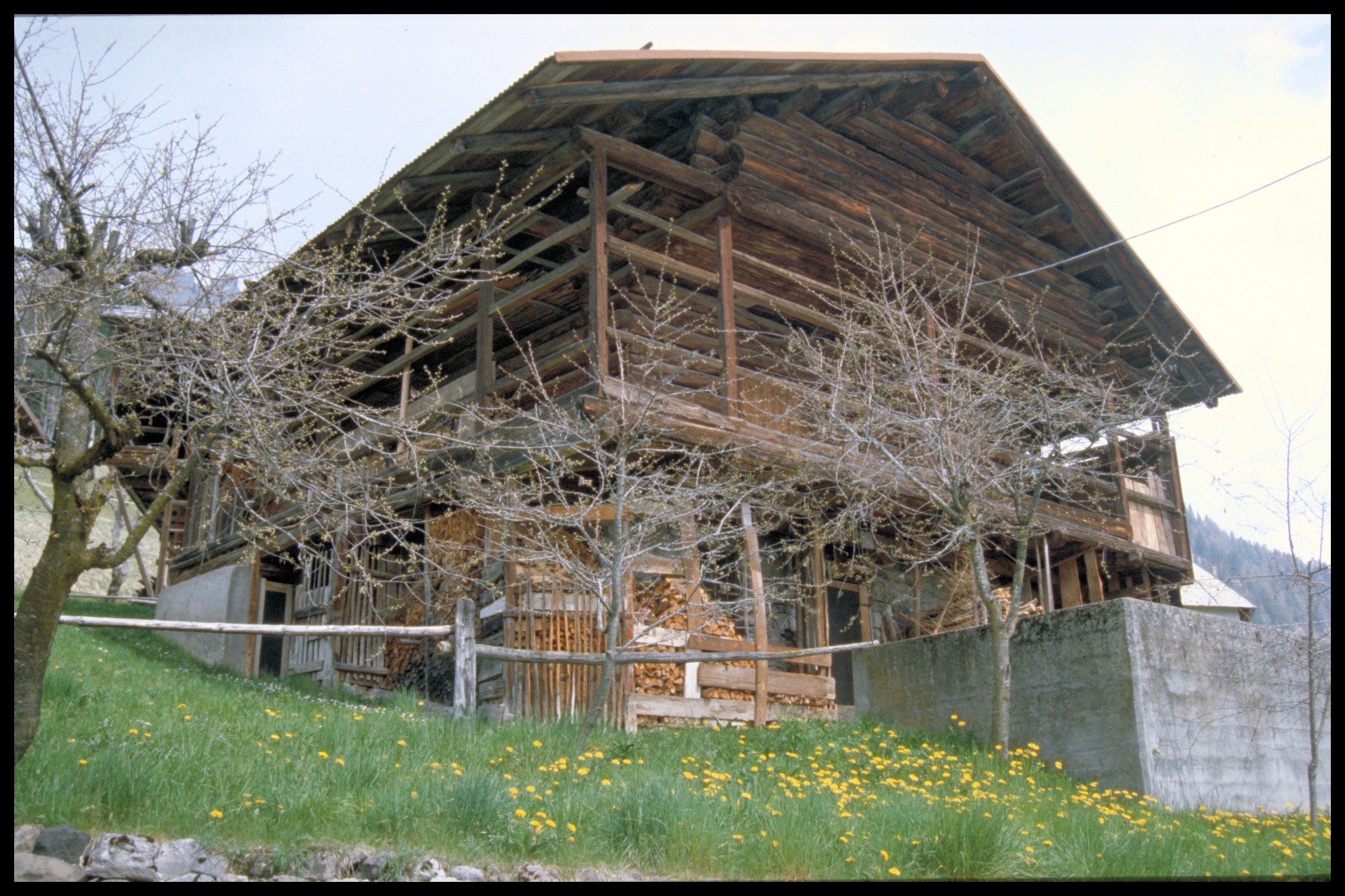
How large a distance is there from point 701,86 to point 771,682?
6299 millimetres

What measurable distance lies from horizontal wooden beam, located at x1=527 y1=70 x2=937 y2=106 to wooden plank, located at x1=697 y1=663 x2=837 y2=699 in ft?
18.9

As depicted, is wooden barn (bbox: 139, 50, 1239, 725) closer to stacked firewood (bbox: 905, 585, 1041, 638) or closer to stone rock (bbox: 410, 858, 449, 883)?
stacked firewood (bbox: 905, 585, 1041, 638)

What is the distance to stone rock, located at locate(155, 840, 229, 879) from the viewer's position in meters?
5.05

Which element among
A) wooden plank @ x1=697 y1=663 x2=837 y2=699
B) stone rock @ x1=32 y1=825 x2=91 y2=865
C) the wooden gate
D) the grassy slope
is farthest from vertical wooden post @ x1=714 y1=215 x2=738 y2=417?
the grassy slope

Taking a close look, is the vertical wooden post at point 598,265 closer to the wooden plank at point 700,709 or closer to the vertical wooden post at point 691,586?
the vertical wooden post at point 691,586

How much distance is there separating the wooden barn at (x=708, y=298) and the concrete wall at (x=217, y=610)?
0.11 meters

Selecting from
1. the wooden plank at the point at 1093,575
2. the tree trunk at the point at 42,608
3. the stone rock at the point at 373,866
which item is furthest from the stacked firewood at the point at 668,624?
the wooden plank at the point at 1093,575

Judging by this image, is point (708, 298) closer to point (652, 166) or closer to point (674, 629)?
point (652, 166)

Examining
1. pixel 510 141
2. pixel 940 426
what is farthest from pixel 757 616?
pixel 510 141

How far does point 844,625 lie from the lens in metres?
14.9

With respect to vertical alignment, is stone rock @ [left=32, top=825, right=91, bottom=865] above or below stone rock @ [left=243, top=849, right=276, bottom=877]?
above

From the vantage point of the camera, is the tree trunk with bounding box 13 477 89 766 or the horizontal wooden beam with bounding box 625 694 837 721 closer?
the tree trunk with bounding box 13 477 89 766

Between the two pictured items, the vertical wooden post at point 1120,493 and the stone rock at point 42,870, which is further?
the vertical wooden post at point 1120,493

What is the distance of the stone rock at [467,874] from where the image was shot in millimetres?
5270
